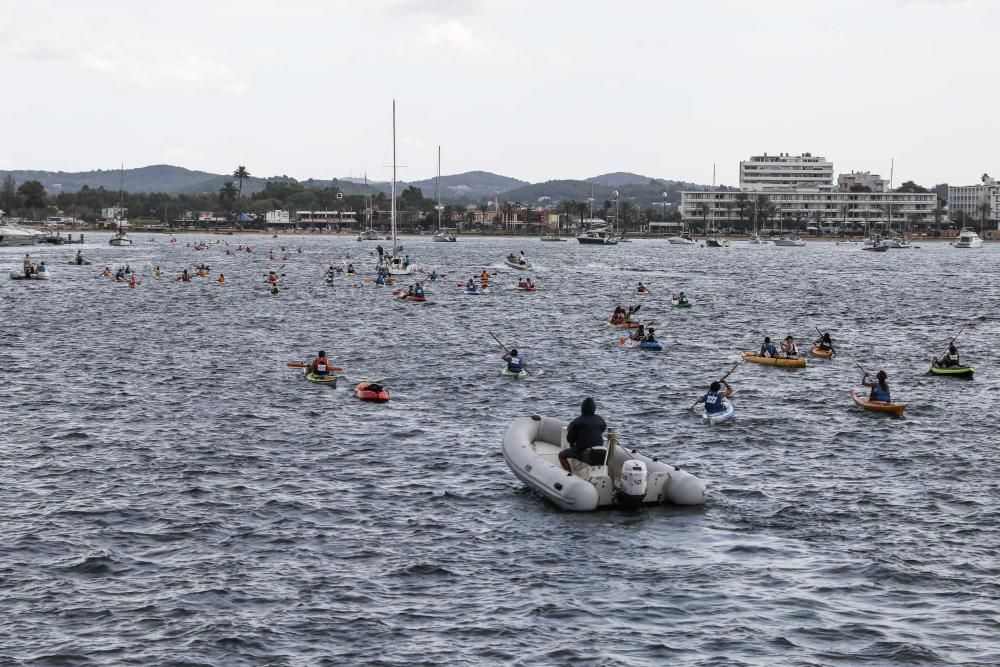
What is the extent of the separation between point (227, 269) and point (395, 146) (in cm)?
3539

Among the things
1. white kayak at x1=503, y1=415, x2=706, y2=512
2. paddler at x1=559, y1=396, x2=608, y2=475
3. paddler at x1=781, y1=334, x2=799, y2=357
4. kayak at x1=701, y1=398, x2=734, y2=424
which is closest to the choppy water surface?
white kayak at x1=503, y1=415, x2=706, y2=512

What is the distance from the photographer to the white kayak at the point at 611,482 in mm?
27281

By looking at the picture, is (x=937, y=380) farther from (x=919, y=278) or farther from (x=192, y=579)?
(x=919, y=278)

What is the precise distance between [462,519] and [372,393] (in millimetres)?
16651

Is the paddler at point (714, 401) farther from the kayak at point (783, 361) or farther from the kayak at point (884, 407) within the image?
the kayak at point (783, 361)

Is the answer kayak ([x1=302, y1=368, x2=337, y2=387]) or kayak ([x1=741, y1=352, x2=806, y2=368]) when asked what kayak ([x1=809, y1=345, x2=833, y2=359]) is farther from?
kayak ([x1=302, y1=368, x2=337, y2=387])

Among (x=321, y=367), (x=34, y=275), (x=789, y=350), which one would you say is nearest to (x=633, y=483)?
(x=321, y=367)

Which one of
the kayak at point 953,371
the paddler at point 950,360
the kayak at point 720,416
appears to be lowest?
the kayak at point 720,416

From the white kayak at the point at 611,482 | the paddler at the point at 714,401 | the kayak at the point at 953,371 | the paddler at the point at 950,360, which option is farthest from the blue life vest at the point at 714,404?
the paddler at the point at 950,360

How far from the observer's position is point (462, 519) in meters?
27.8

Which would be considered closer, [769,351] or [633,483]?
[633,483]

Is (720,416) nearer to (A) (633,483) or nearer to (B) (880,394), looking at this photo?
(B) (880,394)

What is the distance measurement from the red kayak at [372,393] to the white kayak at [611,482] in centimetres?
1511

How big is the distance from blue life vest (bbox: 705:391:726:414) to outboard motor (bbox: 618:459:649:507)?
12.7 meters
